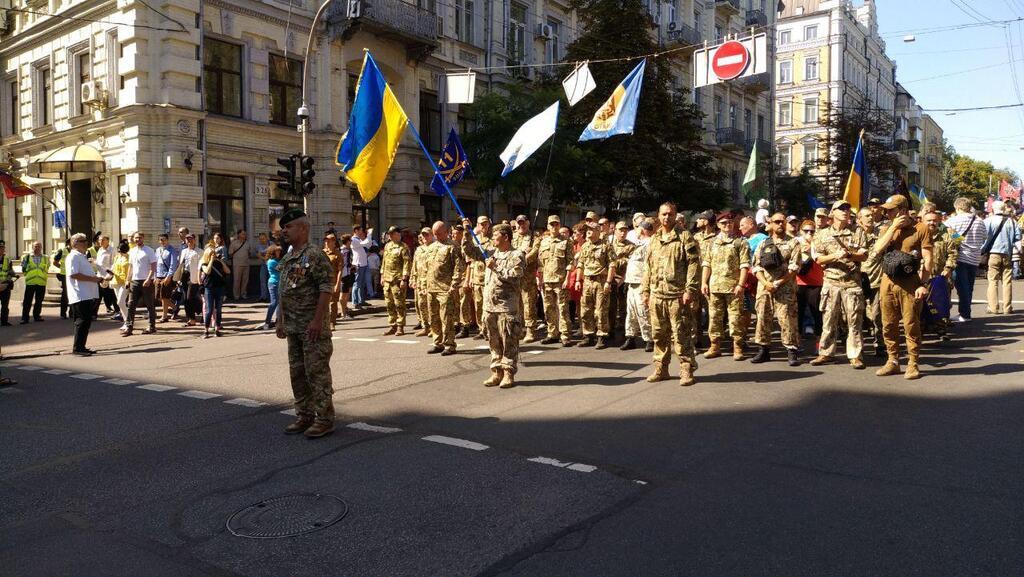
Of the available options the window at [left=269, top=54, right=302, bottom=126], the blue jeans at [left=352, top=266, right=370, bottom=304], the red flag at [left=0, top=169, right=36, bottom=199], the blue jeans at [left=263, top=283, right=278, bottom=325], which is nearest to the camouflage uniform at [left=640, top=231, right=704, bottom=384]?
the blue jeans at [left=263, top=283, right=278, bottom=325]

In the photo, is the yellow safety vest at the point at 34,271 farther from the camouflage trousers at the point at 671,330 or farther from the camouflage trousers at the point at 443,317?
the camouflage trousers at the point at 671,330

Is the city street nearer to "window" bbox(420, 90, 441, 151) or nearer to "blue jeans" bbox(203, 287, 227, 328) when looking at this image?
"blue jeans" bbox(203, 287, 227, 328)

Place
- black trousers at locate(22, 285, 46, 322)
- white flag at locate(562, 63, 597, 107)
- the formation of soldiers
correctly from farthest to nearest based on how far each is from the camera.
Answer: black trousers at locate(22, 285, 46, 322) < white flag at locate(562, 63, 597, 107) < the formation of soldiers

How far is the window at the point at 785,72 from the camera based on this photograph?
6957 cm

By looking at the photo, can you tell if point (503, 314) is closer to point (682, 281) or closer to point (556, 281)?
point (682, 281)

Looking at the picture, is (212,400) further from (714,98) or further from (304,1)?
(714,98)

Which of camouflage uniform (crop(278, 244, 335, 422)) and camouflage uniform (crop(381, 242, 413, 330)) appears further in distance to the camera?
camouflage uniform (crop(381, 242, 413, 330))

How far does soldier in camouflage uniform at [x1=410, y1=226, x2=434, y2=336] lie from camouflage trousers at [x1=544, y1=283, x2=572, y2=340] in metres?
1.95

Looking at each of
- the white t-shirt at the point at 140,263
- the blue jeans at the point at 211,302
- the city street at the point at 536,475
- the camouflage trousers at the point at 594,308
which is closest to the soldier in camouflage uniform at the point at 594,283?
the camouflage trousers at the point at 594,308

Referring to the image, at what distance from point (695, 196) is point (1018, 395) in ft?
72.4

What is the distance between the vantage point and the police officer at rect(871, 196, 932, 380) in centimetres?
848

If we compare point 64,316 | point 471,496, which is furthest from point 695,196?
point 471,496

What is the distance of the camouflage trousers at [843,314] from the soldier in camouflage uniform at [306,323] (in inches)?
237

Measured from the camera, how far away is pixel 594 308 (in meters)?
12.2
